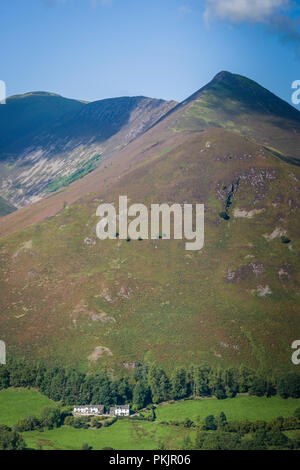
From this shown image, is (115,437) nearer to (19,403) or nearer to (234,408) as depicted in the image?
(234,408)

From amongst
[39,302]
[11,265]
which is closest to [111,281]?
[39,302]

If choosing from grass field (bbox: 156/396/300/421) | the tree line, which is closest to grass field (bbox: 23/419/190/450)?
grass field (bbox: 156/396/300/421)

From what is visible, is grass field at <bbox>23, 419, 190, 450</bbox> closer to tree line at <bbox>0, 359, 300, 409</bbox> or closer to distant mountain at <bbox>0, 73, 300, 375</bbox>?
tree line at <bbox>0, 359, 300, 409</bbox>

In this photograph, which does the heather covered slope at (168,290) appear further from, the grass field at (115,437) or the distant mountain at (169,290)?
the grass field at (115,437)

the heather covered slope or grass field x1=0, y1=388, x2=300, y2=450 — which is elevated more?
the heather covered slope

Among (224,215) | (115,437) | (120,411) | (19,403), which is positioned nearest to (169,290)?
(224,215)

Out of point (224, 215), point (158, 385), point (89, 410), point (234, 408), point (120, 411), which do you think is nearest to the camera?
point (234, 408)

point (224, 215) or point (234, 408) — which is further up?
point (224, 215)
